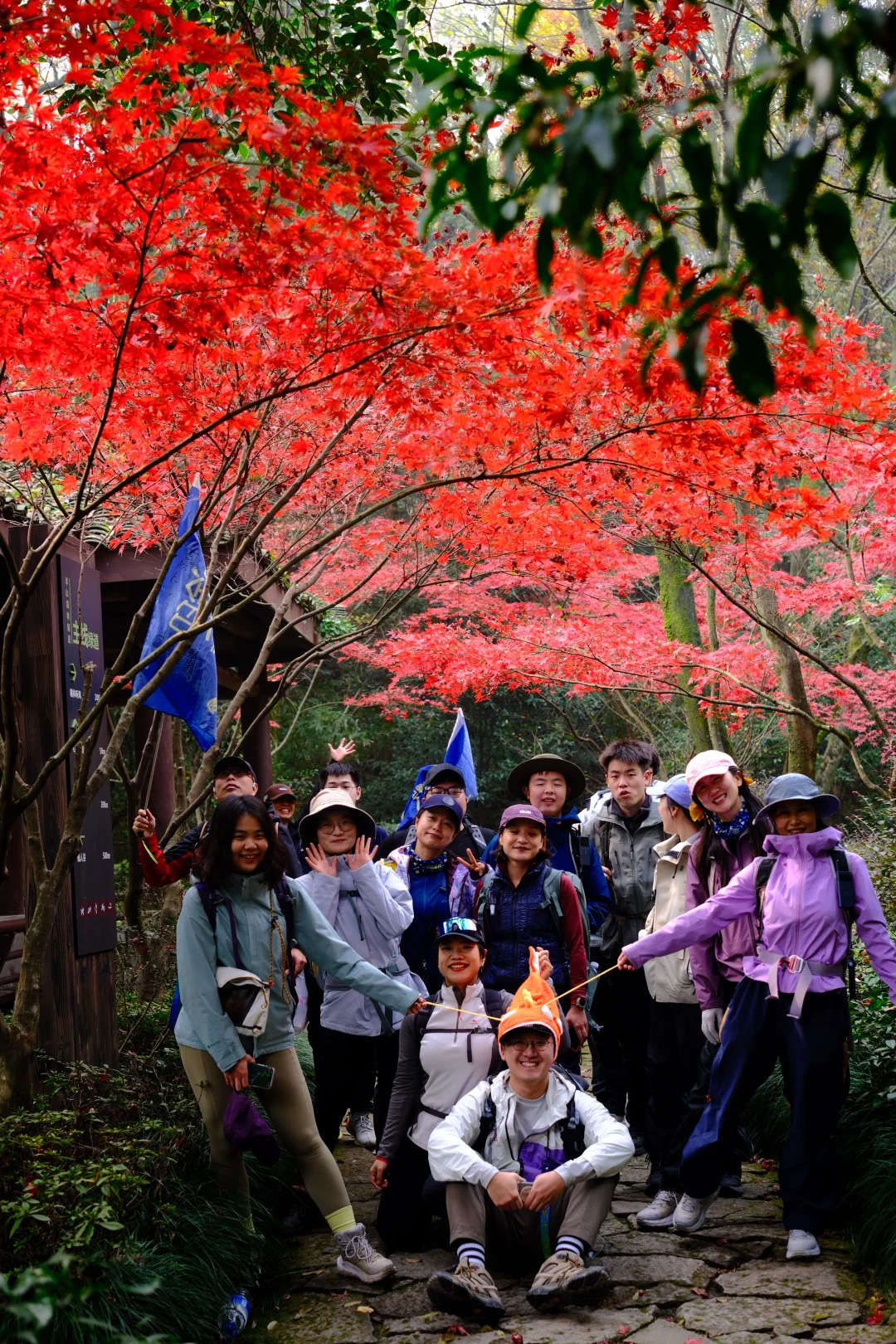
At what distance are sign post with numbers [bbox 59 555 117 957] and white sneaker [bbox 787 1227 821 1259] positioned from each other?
3.53 metres

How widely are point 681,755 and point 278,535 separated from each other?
9244 millimetres

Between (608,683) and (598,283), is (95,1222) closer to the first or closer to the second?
(598,283)

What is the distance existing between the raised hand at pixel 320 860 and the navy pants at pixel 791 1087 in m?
1.97

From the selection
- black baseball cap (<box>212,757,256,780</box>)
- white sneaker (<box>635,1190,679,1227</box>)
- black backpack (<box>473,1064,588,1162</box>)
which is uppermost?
black baseball cap (<box>212,757,256,780</box>)

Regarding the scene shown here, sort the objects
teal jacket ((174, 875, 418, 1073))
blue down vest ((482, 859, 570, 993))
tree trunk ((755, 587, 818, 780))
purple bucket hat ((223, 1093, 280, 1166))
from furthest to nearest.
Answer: tree trunk ((755, 587, 818, 780)), blue down vest ((482, 859, 570, 993)), teal jacket ((174, 875, 418, 1073)), purple bucket hat ((223, 1093, 280, 1166))

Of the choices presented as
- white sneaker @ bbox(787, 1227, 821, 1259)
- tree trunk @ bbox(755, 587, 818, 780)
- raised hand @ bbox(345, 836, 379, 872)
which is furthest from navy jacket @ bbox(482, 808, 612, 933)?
tree trunk @ bbox(755, 587, 818, 780)

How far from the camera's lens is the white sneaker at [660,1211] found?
16.2ft

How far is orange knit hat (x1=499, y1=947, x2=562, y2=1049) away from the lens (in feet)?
14.5

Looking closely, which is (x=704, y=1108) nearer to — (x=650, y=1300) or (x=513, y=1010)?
(x=650, y=1300)

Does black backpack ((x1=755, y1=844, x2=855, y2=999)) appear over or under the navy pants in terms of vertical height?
over

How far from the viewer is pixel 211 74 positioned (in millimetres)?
4691

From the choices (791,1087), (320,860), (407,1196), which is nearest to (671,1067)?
(791,1087)

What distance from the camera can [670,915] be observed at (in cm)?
544

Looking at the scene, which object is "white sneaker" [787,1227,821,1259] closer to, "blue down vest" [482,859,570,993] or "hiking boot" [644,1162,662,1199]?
"hiking boot" [644,1162,662,1199]
